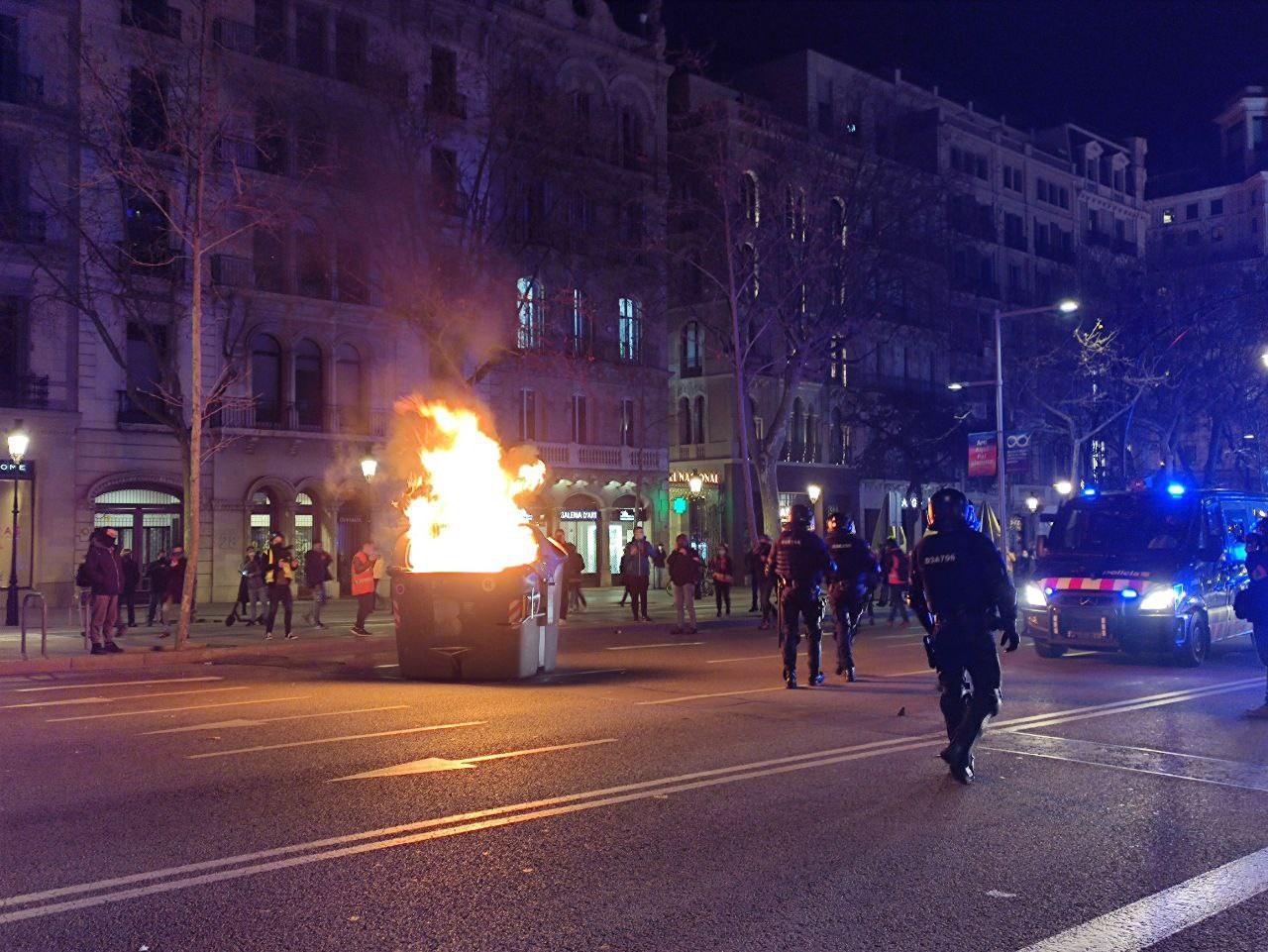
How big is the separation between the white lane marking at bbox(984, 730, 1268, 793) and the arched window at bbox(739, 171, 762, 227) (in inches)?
910

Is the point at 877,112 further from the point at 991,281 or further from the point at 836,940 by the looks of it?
the point at 836,940

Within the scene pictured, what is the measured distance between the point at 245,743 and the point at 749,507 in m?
21.5

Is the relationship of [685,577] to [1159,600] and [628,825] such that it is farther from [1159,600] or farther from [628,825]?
[628,825]

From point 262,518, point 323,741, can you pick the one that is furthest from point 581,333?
point 323,741

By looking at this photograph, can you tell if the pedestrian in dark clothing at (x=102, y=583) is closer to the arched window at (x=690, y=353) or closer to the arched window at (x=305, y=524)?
the arched window at (x=305, y=524)

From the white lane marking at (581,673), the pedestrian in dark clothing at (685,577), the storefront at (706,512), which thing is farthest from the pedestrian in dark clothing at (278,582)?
the storefront at (706,512)

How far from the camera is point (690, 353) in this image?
161 feet

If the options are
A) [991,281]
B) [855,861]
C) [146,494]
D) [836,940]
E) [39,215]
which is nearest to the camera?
[836,940]

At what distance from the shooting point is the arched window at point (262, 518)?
33.9m

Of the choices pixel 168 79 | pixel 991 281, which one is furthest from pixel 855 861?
pixel 991 281

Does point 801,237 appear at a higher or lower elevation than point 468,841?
higher

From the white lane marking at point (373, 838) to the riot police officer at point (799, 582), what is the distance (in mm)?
3336

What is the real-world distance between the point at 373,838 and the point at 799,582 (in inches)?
292

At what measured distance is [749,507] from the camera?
30203 millimetres
